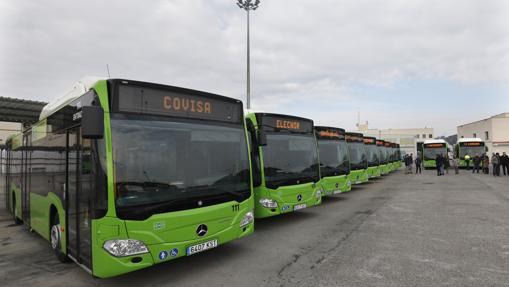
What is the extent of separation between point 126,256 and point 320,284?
2.51 metres

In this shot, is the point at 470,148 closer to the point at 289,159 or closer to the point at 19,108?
the point at 289,159

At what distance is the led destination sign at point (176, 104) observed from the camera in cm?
424

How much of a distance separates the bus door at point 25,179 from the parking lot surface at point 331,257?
1.95 feet

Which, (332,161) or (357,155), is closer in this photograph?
(332,161)

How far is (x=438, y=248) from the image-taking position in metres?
5.86

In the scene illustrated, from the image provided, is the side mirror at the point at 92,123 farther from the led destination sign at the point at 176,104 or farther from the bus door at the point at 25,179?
the bus door at the point at 25,179

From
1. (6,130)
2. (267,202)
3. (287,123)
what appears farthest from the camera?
(6,130)

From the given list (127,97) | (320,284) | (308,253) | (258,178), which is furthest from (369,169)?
(127,97)

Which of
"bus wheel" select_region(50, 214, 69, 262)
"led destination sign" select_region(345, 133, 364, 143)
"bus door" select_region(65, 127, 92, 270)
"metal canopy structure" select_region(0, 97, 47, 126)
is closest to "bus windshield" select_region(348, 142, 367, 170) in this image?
"led destination sign" select_region(345, 133, 364, 143)

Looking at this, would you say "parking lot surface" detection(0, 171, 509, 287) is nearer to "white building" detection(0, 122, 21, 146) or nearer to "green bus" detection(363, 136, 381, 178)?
"green bus" detection(363, 136, 381, 178)

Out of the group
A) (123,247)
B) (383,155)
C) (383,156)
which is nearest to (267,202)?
(123,247)

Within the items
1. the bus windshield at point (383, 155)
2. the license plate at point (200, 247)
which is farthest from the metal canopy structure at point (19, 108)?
the bus windshield at point (383, 155)

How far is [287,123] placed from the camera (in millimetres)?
8664

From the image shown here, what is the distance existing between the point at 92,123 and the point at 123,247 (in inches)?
59.7
